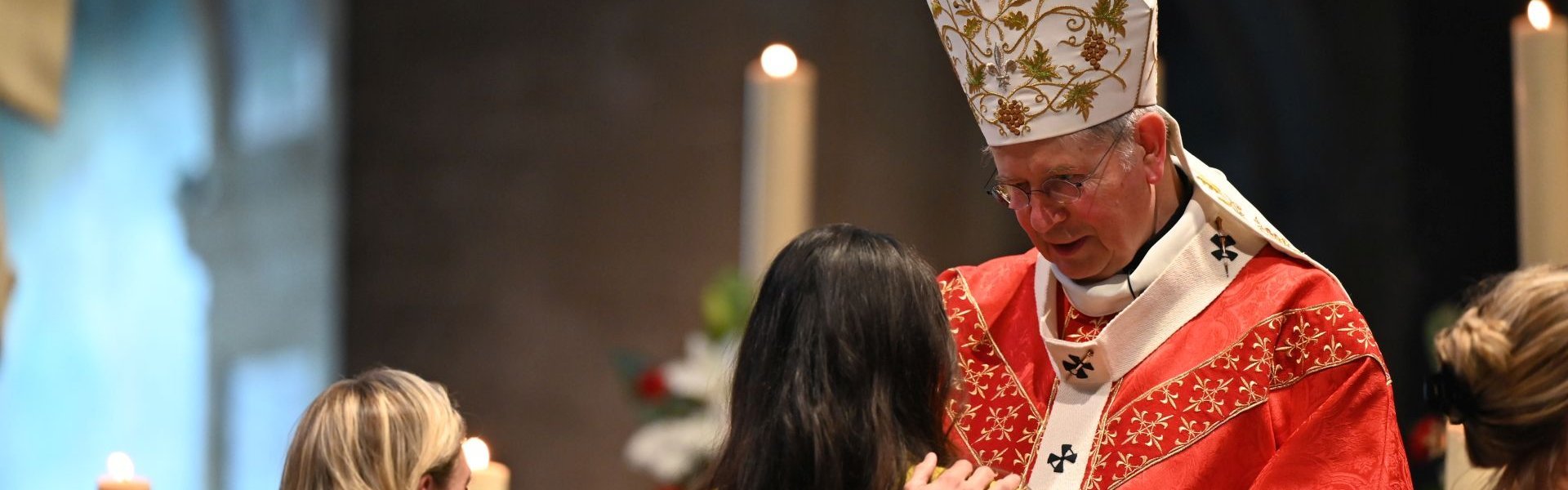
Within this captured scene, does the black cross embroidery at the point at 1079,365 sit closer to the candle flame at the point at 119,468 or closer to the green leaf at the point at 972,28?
the green leaf at the point at 972,28

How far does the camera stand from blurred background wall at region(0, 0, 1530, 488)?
432 cm

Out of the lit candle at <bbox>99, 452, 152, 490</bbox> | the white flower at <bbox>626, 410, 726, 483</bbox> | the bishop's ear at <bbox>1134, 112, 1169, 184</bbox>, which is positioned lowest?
the white flower at <bbox>626, 410, 726, 483</bbox>

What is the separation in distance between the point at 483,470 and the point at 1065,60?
3.27 ft

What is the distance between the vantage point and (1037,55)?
7.85 feet

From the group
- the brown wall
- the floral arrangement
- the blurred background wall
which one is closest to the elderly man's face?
the floral arrangement

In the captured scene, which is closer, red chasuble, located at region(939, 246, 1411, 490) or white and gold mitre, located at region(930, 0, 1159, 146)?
red chasuble, located at region(939, 246, 1411, 490)

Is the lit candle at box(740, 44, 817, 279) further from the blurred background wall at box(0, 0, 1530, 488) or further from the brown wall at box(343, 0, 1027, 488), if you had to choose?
the brown wall at box(343, 0, 1027, 488)

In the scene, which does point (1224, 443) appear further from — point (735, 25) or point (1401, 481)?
point (735, 25)

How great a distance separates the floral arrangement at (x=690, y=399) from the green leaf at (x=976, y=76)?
Answer: 174 centimetres

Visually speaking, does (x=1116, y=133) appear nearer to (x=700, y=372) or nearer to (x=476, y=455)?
(x=476, y=455)

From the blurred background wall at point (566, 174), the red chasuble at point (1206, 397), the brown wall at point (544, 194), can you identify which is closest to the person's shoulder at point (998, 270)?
the red chasuble at point (1206, 397)

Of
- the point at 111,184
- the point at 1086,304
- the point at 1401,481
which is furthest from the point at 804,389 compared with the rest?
the point at 111,184

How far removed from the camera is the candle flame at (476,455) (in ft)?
8.11

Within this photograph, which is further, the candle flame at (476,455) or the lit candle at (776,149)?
the lit candle at (776,149)
